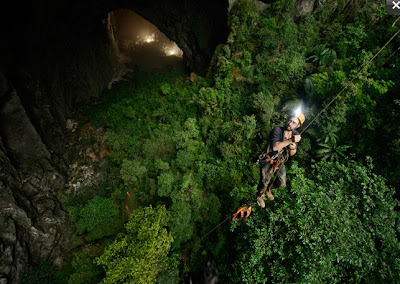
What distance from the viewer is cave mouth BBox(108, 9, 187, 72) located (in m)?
19.0

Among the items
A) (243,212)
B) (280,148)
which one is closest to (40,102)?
(243,212)

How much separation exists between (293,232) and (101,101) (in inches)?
519

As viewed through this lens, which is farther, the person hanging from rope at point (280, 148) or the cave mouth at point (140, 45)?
the cave mouth at point (140, 45)

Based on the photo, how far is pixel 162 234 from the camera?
6.71 metres

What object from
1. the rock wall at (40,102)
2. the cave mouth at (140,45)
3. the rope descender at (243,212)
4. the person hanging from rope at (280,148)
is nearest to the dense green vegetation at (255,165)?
the rope descender at (243,212)

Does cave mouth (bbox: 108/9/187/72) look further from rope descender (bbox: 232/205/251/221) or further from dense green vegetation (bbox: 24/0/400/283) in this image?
rope descender (bbox: 232/205/251/221)

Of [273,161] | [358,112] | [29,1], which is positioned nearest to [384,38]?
[358,112]

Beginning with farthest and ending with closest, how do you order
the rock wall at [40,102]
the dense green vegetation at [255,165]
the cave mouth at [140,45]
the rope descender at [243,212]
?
the cave mouth at [140,45] < the rock wall at [40,102] < the rope descender at [243,212] < the dense green vegetation at [255,165]

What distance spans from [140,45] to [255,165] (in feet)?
65.2

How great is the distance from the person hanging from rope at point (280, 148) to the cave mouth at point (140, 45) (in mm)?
15062

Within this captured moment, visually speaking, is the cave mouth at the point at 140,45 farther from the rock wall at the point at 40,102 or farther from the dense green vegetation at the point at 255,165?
the rock wall at the point at 40,102

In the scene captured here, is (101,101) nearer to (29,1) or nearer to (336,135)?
(29,1)

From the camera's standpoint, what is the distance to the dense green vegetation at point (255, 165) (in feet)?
19.5

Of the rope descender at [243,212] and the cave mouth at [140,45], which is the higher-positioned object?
the rope descender at [243,212]
